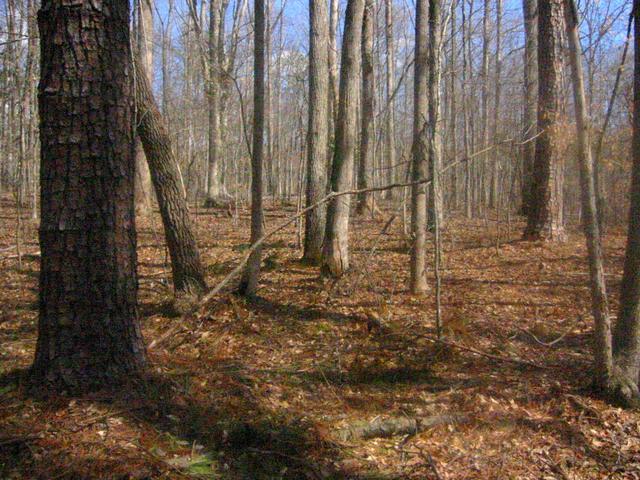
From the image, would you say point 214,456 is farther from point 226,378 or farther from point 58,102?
point 58,102

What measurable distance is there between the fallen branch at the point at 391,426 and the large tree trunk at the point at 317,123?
4.65 metres

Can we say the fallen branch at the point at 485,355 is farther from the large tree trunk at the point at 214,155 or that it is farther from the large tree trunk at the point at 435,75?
the large tree trunk at the point at 214,155

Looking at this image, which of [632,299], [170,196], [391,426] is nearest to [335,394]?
[391,426]

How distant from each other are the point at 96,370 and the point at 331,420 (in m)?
1.65

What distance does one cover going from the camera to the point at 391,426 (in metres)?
3.74

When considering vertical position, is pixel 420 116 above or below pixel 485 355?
above

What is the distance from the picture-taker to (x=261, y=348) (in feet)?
16.9

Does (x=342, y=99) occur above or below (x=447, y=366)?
above

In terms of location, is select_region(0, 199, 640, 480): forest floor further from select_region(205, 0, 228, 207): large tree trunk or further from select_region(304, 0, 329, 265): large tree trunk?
select_region(205, 0, 228, 207): large tree trunk

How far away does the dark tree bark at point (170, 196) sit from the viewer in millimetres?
5598

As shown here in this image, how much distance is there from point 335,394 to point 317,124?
17.6 feet

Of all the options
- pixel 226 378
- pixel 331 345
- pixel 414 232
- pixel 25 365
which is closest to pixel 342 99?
pixel 414 232

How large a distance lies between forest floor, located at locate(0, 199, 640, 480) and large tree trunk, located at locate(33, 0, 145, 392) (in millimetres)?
340

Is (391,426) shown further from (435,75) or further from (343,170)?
(343,170)
